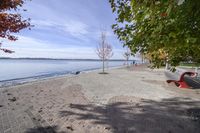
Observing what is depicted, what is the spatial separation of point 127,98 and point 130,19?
265 inches

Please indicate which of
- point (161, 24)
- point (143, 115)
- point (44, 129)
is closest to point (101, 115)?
point (143, 115)

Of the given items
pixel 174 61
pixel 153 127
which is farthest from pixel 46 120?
pixel 174 61

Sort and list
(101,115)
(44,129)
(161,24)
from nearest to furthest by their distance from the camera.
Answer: (161,24) < (44,129) < (101,115)

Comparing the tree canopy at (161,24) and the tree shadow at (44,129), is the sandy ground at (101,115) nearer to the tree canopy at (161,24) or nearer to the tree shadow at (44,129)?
the tree shadow at (44,129)

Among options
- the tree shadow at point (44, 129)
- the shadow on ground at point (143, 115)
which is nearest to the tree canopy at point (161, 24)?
the shadow on ground at point (143, 115)

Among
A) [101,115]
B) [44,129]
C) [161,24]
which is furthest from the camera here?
[101,115]

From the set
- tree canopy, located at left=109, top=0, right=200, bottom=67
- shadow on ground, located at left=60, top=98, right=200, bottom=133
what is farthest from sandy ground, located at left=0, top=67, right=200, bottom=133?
tree canopy, located at left=109, top=0, right=200, bottom=67

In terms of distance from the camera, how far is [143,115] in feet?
24.9

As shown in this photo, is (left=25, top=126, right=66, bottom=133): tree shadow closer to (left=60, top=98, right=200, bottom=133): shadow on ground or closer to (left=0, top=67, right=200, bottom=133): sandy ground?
(left=0, top=67, right=200, bottom=133): sandy ground

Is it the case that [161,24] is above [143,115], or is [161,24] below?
above

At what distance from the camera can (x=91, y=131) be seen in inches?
238

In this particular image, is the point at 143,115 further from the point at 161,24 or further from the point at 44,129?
the point at 161,24

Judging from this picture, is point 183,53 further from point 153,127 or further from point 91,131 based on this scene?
point 91,131

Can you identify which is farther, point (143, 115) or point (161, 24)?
point (143, 115)
